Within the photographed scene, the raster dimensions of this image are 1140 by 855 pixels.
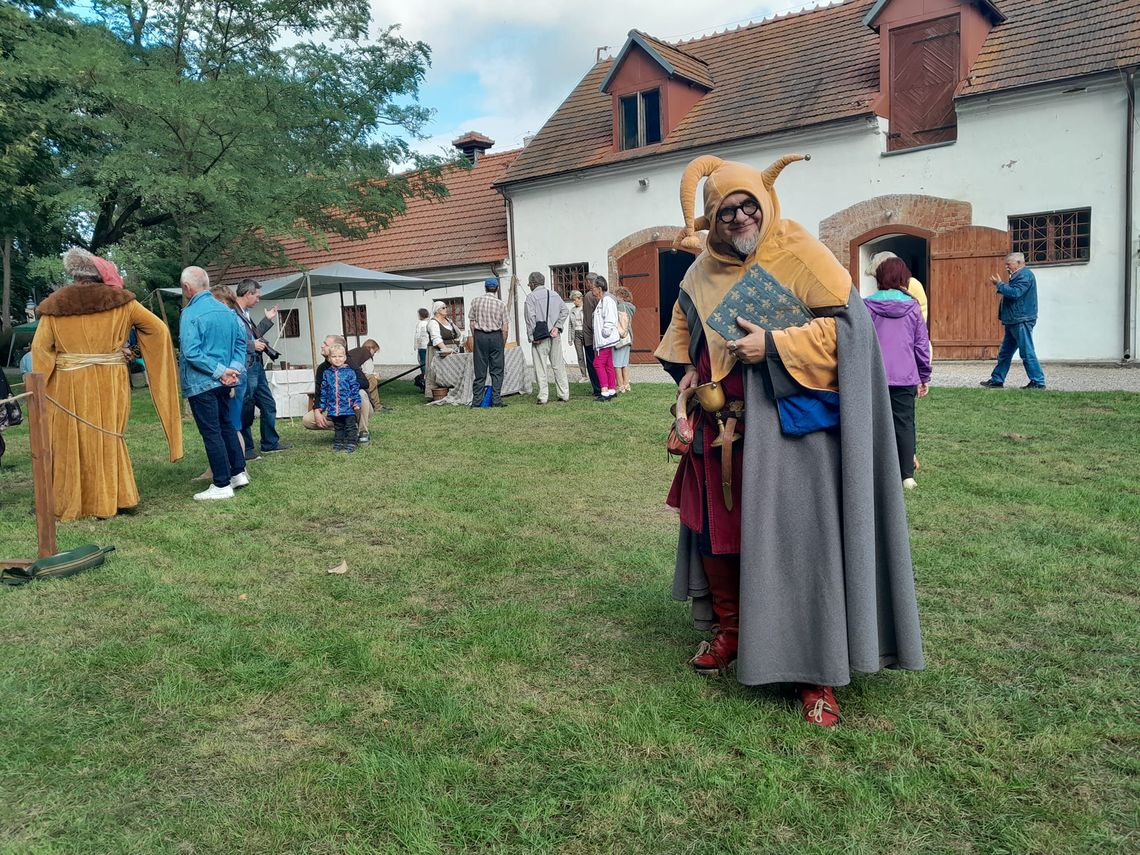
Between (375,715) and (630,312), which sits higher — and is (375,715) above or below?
below

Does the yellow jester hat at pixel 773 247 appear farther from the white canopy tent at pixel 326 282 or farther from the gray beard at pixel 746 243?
the white canopy tent at pixel 326 282

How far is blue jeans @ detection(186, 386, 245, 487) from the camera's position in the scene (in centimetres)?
688

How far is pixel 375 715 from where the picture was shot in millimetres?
3213

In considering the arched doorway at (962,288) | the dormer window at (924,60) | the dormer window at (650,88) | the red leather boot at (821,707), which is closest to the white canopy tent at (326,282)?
the dormer window at (650,88)

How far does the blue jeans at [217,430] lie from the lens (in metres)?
6.88

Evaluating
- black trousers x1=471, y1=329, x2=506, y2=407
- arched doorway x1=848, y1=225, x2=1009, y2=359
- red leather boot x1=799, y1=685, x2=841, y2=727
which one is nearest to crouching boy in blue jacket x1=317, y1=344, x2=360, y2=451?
black trousers x1=471, y1=329, x2=506, y2=407

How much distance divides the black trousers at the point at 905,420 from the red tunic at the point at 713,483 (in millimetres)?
2784

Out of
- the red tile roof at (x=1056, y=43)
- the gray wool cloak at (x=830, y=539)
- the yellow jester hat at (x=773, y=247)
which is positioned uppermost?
the red tile roof at (x=1056, y=43)

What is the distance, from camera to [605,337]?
12484mm

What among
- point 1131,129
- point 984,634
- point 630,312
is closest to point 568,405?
point 630,312

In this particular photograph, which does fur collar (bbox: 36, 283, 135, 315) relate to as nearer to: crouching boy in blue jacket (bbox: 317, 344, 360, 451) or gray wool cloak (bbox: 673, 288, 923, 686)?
crouching boy in blue jacket (bbox: 317, 344, 360, 451)

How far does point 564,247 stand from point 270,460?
13393 millimetres

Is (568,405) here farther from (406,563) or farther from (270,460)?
(406,563)

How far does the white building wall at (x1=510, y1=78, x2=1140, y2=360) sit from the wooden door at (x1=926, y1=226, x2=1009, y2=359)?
0.20 metres
